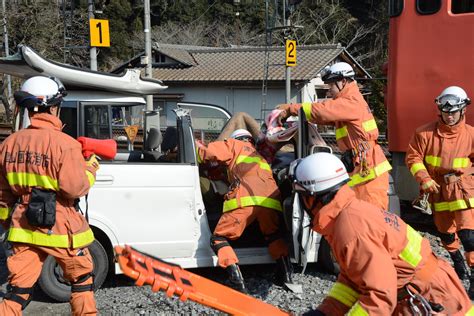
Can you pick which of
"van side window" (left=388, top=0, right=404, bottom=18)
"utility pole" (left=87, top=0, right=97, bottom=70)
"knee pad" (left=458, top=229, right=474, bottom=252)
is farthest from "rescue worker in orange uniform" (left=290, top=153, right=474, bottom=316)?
"utility pole" (left=87, top=0, right=97, bottom=70)

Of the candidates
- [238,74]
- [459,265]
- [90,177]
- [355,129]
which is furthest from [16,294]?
[238,74]

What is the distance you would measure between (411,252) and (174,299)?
2.58 meters

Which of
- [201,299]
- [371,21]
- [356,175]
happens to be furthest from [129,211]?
[371,21]

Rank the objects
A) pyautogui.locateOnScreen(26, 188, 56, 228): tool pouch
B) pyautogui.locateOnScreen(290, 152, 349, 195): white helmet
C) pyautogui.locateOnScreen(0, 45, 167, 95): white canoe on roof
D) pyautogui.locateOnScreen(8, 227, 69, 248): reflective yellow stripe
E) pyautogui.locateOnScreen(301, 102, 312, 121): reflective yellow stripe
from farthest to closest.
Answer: pyautogui.locateOnScreen(301, 102, 312, 121): reflective yellow stripe < pyautogui.locateOnScreen(0, 45, 167, 95): white canoe on roof < pyautogui.locateOnScreen(8, 227, 69, 248): reflective yellow stripe < pyautogui.locateOnScreen(26, 188, 56, 228): tool pouch < pyautogui.locateOnScreen(290, 152, 349, 195): white helmet

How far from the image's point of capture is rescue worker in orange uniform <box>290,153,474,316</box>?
2.54 meters

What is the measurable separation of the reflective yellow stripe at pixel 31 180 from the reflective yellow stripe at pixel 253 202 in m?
1.68

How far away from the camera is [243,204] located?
189 inches

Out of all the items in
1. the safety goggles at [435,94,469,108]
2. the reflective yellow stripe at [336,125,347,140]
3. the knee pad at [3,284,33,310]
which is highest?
the safety goggles at [435,94,469,108]

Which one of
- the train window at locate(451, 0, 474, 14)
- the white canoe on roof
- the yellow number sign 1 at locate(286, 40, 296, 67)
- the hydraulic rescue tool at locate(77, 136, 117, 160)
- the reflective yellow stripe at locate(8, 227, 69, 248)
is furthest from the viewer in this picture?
the yellow number sign 1 at locate(286, 40, 296, 67)

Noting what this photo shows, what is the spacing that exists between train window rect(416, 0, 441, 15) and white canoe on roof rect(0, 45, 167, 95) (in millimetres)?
3431

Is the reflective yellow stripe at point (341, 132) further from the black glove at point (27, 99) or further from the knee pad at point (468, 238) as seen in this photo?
the black glove at point (27, 99)

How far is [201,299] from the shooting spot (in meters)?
2.60

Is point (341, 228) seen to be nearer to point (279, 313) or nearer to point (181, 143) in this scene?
point (279, 313)

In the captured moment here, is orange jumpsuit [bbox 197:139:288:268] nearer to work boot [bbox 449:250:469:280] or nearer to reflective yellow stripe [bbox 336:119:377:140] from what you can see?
reflective yellow stripe [bbox 336:119:377:140]
